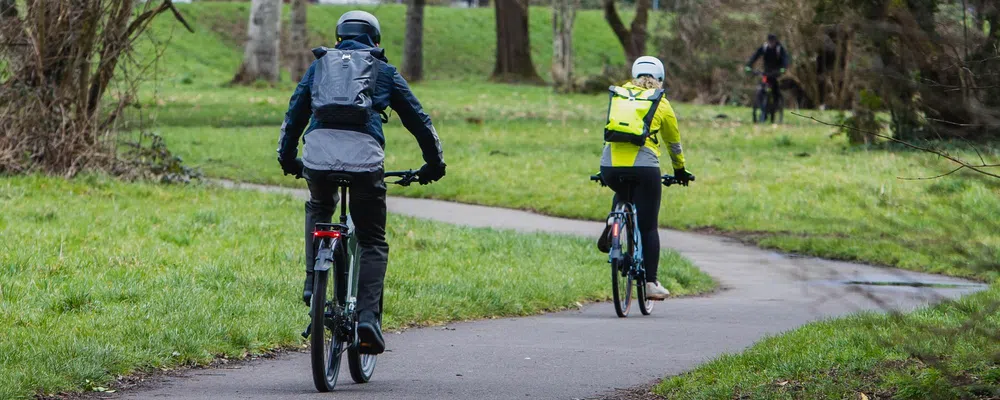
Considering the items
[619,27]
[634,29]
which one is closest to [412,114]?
[634,29]

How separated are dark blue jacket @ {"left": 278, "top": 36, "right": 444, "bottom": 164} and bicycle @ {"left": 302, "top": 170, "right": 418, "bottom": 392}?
0.24 metres

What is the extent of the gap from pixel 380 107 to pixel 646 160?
393 cm

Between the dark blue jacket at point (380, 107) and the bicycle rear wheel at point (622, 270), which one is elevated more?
the dark blue jacket at point (380, 107)

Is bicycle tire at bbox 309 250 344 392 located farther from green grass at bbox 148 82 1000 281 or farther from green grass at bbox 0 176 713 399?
green grass at bbox 148 82 1000 281

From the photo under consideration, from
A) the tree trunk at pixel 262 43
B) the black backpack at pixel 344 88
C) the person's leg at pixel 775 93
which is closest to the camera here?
the black backpack at pixel 344 88

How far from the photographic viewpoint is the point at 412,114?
6.60 metres

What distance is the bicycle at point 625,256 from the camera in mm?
9969

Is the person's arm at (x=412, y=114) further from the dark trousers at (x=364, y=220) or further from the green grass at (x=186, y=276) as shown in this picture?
the green grass at (x=186, y=276)

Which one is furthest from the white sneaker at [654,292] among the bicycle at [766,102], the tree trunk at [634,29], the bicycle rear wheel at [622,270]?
the tree trunk at [634,29]

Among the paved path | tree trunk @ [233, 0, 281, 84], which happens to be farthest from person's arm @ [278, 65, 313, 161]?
tree trunk @ [233, 0, 281, 84]

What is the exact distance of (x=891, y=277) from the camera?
12836 mm

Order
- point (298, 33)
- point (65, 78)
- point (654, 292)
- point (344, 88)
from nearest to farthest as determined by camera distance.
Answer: point (344, 88)
point (654, 292)
point (65, 78)
point (298, 33)

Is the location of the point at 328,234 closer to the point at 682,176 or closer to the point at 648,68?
the point at 648,68

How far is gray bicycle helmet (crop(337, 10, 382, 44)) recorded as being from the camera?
6562 millimetres
